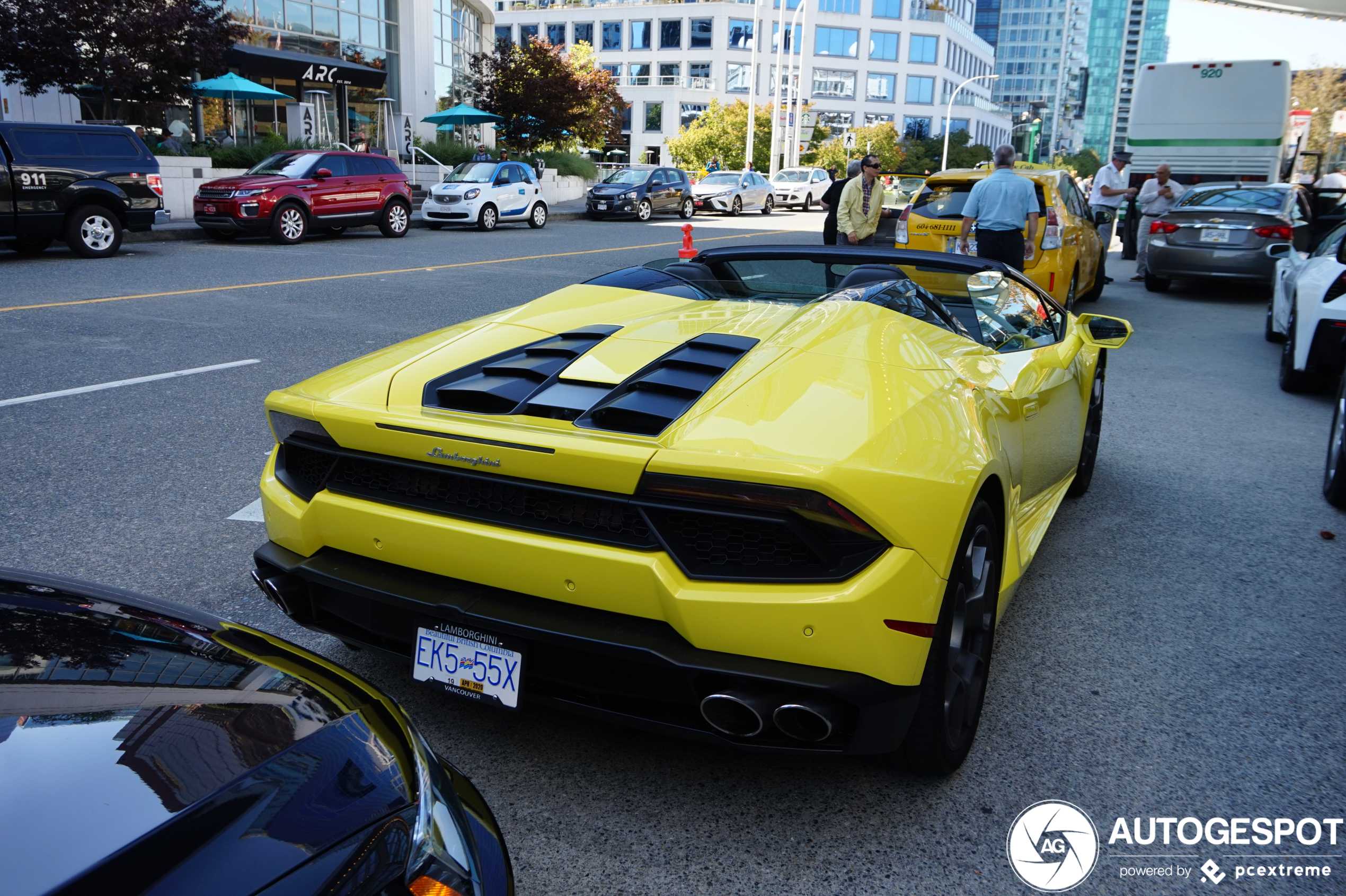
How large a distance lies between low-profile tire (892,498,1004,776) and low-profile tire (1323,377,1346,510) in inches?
128

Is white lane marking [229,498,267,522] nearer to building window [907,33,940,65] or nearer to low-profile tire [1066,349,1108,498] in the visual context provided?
low-profile tire [1066,349,1108,498]

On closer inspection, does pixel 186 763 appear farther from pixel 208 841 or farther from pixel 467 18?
pixel 467 18

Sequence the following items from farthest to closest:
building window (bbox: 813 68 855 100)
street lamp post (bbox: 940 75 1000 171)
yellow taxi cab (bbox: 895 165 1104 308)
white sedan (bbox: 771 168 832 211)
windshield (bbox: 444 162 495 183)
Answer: building window (bbox: 813 68 855 100), street lamp post (bbox: 940 75 1000 171), white sedan (bbox: 771 168 832 211), windshield (bbox: 444 162 495 183), yellow taxi cab (bbox: 895 165 1104 308)

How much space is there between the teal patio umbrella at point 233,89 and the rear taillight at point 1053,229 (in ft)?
63.5

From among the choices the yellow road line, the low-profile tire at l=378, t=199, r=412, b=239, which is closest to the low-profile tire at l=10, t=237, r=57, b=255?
the yellow road line

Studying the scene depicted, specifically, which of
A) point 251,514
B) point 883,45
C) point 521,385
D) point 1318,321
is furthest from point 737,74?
point 521,385

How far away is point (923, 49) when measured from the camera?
90.8 meters

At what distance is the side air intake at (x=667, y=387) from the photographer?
250 centimetres

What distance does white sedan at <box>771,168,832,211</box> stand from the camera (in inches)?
1521

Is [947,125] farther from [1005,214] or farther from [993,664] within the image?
[993,664]

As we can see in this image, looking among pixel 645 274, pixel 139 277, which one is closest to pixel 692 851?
pixel 645 274

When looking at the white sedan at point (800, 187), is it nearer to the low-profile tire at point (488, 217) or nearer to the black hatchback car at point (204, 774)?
the low-profile tire at point (488, 217)

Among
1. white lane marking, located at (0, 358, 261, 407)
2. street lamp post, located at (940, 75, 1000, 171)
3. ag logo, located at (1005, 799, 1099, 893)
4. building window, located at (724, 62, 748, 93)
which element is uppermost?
building window, located at (724, 62, 748, 93)

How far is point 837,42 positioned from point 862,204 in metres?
81.7
